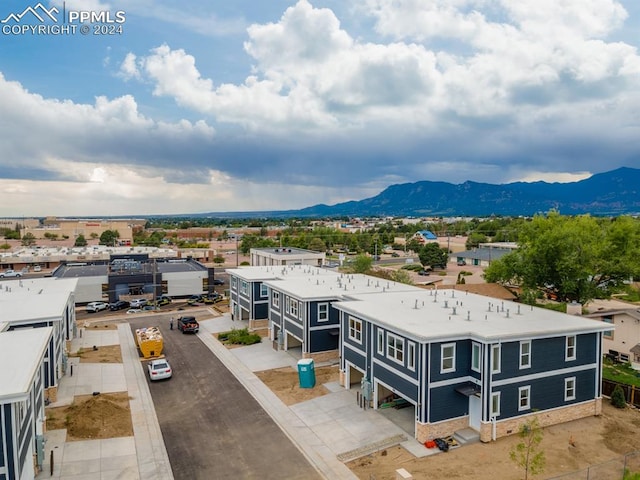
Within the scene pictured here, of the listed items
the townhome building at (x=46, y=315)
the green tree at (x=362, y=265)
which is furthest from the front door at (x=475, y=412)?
the green tree at (x=362, y=265)

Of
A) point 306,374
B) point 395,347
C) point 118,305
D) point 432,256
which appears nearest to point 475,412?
point 395,347

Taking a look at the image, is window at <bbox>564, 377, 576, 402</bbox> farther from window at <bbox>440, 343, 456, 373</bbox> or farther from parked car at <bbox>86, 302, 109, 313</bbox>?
parked car at <bbox>86, 302, 109, 313</bbox>

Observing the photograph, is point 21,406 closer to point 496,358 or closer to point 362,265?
point 496,358

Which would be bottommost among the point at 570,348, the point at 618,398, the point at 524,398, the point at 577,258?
the point at 618,398

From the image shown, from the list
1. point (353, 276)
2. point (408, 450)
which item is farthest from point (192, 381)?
point (353, 276)

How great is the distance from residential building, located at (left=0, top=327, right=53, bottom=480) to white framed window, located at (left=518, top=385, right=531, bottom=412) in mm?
19477

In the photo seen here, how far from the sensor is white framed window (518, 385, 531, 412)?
851 inches

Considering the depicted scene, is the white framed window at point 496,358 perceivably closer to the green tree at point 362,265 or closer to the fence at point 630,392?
the fence at point 630,392

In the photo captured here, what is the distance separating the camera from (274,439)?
21.3m

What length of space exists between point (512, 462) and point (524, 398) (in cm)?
372

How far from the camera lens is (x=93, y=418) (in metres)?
23.0

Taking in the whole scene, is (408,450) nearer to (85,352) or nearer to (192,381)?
(192,381)

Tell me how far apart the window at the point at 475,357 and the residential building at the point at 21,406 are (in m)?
17.1

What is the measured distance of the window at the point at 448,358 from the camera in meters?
20.9
